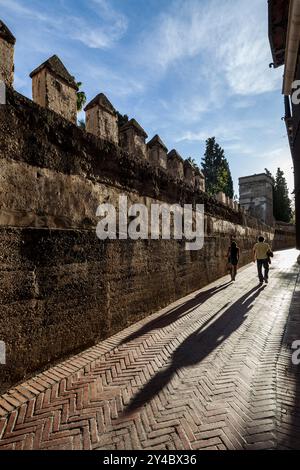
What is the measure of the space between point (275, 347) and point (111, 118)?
4503 mm

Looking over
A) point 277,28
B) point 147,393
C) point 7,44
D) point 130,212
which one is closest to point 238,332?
point 147,393

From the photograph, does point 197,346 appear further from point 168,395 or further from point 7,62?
point 7,62

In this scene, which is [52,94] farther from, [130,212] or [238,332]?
[238,332]

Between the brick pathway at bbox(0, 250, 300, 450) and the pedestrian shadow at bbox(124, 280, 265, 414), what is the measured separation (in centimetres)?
1

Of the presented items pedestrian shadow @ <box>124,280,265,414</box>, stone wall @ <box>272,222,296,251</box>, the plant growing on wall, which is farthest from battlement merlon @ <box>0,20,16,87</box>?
the plant growing on wall

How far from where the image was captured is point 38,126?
11.5 feet

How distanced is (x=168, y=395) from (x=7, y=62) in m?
4.09

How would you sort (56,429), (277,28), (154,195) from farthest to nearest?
(277,28) → (154,195) → (56,429)

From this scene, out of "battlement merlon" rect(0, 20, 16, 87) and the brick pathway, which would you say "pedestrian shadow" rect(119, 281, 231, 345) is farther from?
"battlement merlon" rect(0, 20, 16, 87)

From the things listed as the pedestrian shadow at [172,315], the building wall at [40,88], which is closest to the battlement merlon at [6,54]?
the building wall at [40,88]

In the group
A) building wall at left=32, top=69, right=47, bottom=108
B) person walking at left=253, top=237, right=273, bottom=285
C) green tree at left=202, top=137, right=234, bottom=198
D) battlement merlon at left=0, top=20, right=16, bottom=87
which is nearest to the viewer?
battlement merlon at left=0, top=20, right=16, bottom=87

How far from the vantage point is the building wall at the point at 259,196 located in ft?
97.7

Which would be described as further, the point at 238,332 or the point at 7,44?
the point at 238,332

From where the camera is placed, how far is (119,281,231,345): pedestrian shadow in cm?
484
